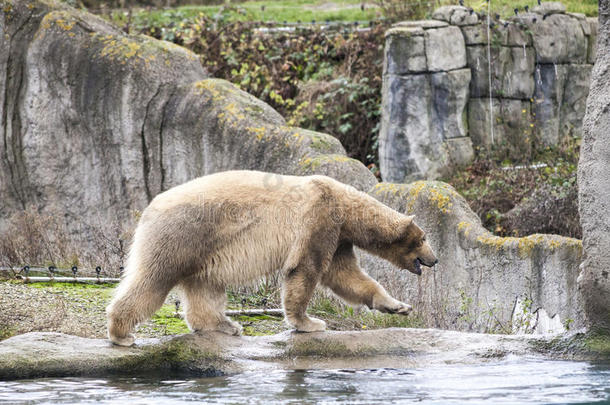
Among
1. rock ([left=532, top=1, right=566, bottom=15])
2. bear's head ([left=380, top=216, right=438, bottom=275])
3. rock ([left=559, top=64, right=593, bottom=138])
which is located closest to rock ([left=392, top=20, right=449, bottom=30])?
rock ([left=532, top=1, right=566, bottom=15])

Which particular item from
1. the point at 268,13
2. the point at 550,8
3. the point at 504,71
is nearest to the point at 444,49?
the point at 504,71

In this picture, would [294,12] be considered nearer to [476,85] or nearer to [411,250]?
[476,85]

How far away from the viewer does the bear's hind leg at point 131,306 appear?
6484mm

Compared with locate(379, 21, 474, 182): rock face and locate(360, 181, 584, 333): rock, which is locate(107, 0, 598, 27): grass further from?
locate(360, 181, 584, 333): rock

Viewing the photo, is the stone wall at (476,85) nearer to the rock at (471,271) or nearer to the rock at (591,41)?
the rock at (591,41)

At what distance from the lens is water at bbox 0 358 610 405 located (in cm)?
556

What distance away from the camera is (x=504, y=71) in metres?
17.2

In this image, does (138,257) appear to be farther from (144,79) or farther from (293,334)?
(144,79)

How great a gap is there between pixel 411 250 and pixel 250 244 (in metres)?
1.45

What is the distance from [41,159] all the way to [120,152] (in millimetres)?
1156

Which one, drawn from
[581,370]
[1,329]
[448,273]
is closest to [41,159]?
[1,329]

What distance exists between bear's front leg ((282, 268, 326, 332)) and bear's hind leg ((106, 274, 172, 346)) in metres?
0.99

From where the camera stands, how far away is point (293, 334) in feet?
22.6

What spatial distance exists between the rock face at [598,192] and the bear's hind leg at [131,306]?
3282 mm
